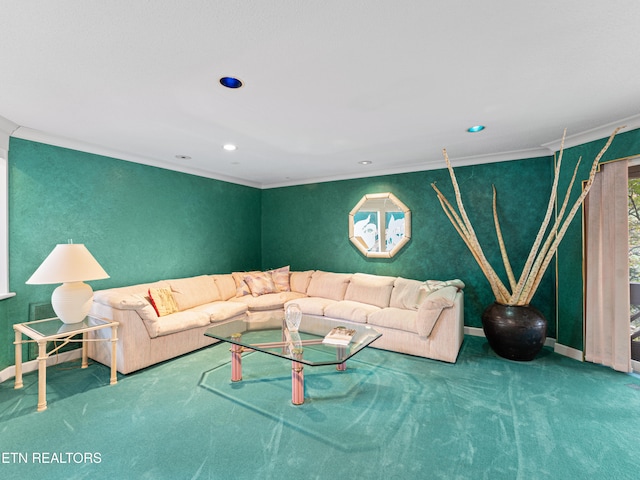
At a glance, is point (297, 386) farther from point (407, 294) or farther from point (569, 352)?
point (569, 352)

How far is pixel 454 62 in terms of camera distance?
180 centimetres

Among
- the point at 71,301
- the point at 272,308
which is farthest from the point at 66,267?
the point at 272,308

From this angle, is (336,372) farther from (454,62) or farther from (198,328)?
(454,62)

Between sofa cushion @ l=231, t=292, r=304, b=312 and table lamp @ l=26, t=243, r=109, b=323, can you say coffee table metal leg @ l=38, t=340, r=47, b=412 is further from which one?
sofa cushion @ l=231, t=292, r=304, b=312

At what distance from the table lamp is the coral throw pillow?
74 cm

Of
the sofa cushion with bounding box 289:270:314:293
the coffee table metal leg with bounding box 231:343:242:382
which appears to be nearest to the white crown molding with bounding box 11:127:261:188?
the sofa cushion with bounding box 289:270:314:293

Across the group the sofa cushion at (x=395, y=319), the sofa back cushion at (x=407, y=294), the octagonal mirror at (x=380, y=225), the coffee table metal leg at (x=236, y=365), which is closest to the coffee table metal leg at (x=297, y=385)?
the coffee table metal leg at (x=236, y=365)

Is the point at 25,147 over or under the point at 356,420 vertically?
over

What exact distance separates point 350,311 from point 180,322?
→ 2.01 m

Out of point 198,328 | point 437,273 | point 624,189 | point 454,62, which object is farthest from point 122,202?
point 624,189

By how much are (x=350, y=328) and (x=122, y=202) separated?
3.13 metres

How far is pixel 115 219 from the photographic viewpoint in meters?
3.69

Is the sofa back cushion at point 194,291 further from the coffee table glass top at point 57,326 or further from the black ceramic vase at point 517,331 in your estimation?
the black ceramic vase at point 517,331

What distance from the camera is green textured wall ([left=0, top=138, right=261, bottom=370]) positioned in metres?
2.97
